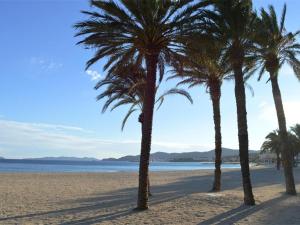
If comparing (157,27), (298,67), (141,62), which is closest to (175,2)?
(157,27)

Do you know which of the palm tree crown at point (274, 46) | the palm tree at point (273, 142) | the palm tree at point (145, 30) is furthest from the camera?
the palm tree at point (273, 142)

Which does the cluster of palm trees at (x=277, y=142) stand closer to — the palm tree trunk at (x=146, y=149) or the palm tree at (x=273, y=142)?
the palm tree at (x=273, y=142)

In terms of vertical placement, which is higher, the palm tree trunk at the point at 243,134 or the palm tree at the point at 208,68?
the palm tree at the point at 208,68

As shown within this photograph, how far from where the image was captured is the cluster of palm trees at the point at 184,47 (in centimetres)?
1391

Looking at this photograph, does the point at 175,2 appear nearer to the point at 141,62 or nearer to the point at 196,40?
the point at 196,40

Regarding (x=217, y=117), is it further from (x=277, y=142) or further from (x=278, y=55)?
(x=277, y=142)

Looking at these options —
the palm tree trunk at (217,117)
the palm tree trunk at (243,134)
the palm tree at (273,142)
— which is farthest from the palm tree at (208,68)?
the palm tree at (273,142)

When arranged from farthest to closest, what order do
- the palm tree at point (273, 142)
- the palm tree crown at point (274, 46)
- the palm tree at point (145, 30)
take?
the palm tree at point (273, 142)
the palm tree crown at point (274, 46)
the palm tree at point (145, 30)

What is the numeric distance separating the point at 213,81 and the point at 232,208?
7.74m

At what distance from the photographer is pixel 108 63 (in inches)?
666

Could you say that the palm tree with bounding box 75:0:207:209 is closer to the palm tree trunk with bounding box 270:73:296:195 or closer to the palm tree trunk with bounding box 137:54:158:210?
the palm tree trunk with bounding box 137:54:158:210

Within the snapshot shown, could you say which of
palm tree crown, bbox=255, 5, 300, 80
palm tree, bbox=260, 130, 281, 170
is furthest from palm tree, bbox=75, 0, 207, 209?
palm tree, bbox=260, 130, 281, 170

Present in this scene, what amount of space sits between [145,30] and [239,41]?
4.40 m

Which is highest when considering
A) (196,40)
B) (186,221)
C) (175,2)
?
(175,2)
